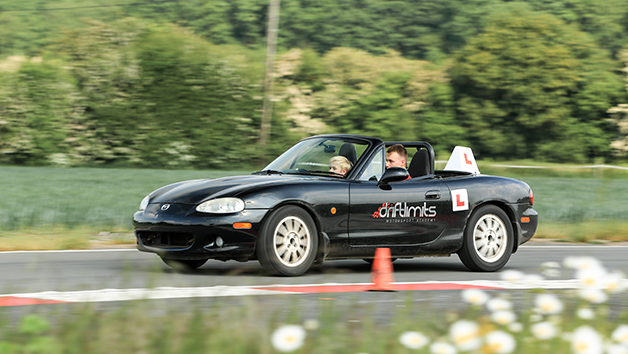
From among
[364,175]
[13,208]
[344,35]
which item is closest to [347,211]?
[364,175]

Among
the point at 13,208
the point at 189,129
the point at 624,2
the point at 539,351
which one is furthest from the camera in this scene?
the point at 624,2

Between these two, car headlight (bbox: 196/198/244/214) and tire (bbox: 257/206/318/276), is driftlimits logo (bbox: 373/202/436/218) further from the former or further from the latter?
car headlight (bbox: 196/198/244/214)

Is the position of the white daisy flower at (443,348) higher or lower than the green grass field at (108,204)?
higher

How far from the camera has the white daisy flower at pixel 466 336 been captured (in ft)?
11.1

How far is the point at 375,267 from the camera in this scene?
770cm

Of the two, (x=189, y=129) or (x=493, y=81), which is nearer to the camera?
(x=189, y=129)

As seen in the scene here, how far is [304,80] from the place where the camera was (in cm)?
4394

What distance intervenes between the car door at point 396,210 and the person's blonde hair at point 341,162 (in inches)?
8.7

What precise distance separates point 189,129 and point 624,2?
43.5 metres

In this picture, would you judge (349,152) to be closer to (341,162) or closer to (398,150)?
(341,162)

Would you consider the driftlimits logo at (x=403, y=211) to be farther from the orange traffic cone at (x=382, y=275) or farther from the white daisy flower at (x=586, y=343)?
the white daisy flower at (x=586, y=343)

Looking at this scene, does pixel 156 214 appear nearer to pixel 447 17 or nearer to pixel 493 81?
pixel 493 81

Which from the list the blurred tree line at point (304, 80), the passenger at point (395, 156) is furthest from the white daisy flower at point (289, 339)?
the blurred tree line at point (304, 80)

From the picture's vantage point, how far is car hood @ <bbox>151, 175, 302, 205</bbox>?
8312 mm
